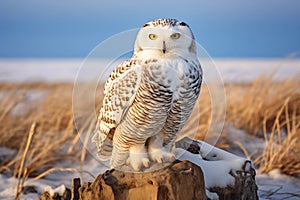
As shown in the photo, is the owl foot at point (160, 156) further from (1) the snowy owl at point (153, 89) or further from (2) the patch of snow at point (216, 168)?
(2) the patch of snow at point (216, 168)

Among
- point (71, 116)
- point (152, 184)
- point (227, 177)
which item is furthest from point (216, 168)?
point (71, 116)

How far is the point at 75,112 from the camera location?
1820 mm

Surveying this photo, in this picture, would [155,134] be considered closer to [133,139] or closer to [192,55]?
[133,139]

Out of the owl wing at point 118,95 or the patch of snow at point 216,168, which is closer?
the owl wing at point 118,95

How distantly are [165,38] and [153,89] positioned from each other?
7.9 inches

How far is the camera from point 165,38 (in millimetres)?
1479

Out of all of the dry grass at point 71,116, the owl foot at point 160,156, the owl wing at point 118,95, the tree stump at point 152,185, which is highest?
the owl wing at point 118,95

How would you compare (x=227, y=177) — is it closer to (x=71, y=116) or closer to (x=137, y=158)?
(x=137, y=158)

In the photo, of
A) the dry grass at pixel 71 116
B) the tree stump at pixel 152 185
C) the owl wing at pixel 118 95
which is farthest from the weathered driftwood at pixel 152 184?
the dry grass at pixel 71 116

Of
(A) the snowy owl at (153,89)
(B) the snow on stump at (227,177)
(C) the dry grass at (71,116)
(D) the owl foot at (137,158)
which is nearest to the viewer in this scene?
(A) the snowy owl at (153,89)

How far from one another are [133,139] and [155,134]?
0.10 metres

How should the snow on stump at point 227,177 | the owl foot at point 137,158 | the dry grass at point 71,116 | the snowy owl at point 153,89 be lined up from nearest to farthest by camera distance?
the snowy owl at point 153,89, the owl foot at point 137,158, the snow on stump at point 227,177, the dry grass at point 71,116

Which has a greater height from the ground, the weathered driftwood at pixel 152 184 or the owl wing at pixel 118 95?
the owl wing at pixel 118 95

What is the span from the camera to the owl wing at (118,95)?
154 centimetres
